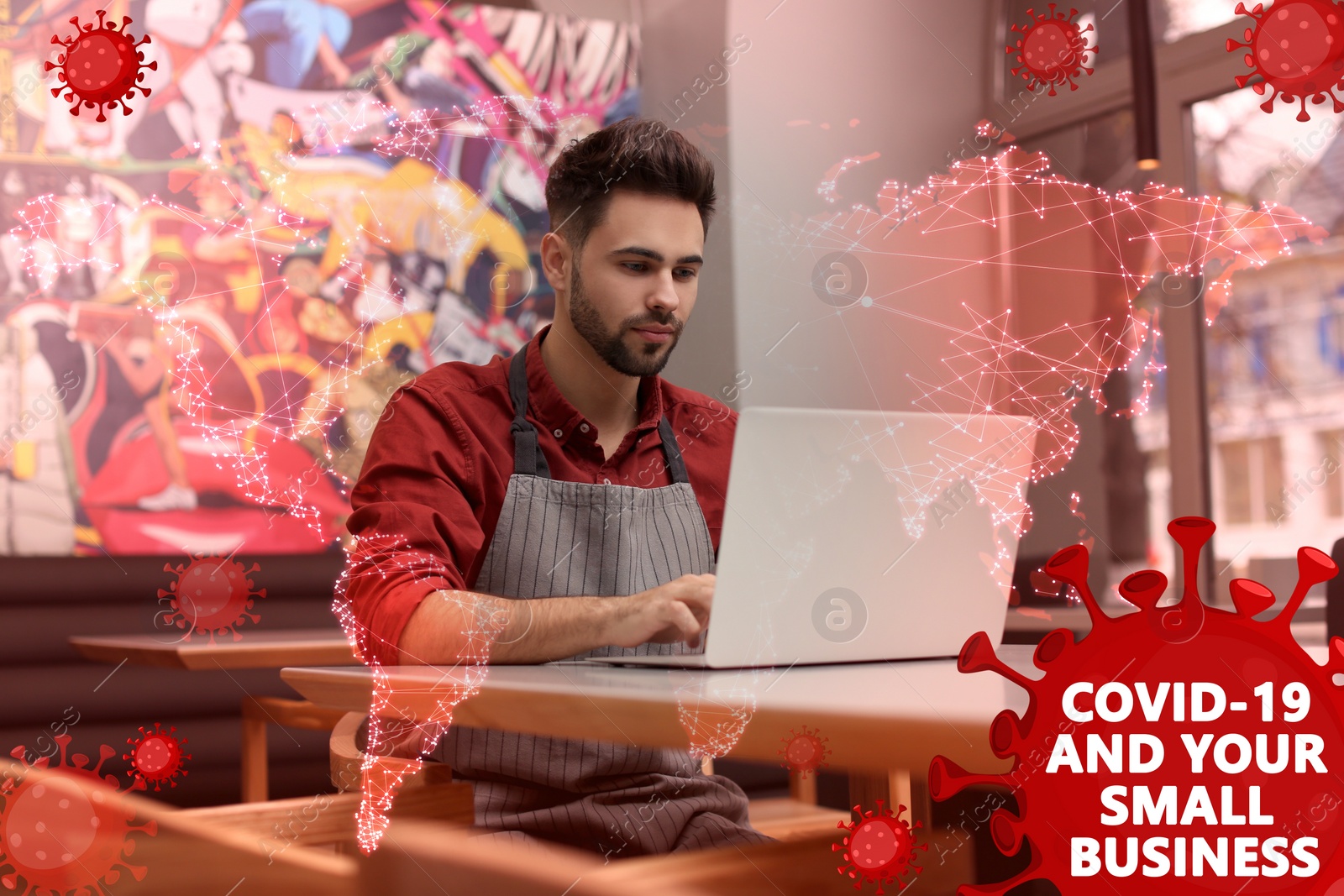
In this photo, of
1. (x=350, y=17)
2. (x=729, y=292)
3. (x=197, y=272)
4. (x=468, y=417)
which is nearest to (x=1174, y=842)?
(x=468, y=417)

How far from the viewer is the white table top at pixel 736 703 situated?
0.33 metres

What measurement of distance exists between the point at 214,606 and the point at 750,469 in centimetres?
37

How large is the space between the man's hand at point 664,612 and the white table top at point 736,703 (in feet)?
0.07

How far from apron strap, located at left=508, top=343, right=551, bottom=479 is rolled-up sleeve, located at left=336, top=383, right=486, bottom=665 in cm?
4

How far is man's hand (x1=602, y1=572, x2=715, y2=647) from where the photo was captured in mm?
516

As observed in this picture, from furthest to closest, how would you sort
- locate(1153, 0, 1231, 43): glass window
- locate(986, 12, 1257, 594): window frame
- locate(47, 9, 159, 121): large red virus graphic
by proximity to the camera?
locate(1153, 0, 1231, 43): glass window
locate(986, 12, 1257, 594): window frame
locate(47, 9, 159, 121): large red virus graphic

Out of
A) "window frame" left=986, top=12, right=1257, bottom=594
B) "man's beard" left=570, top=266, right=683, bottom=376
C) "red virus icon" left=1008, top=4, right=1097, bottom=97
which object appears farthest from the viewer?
"window frame" left=986, top=12, right=1257, bottom=594

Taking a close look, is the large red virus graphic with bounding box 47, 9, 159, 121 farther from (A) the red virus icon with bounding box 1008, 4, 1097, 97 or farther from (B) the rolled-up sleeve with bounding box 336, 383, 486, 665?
(A) the red virus icon with bounding box 1008, 4, 1097, 97

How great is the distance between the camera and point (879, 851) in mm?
502

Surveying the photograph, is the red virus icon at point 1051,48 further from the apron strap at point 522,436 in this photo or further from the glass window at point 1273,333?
the glass window at point 1273,333

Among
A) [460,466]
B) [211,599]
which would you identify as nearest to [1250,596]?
[460,466]

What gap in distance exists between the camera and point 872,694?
0.39m

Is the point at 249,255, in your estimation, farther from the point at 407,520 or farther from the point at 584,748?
the point at 584,748

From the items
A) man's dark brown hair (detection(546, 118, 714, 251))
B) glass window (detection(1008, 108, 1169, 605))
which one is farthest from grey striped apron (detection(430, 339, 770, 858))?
glass window (detection(1008, 108, 1169, 605))
